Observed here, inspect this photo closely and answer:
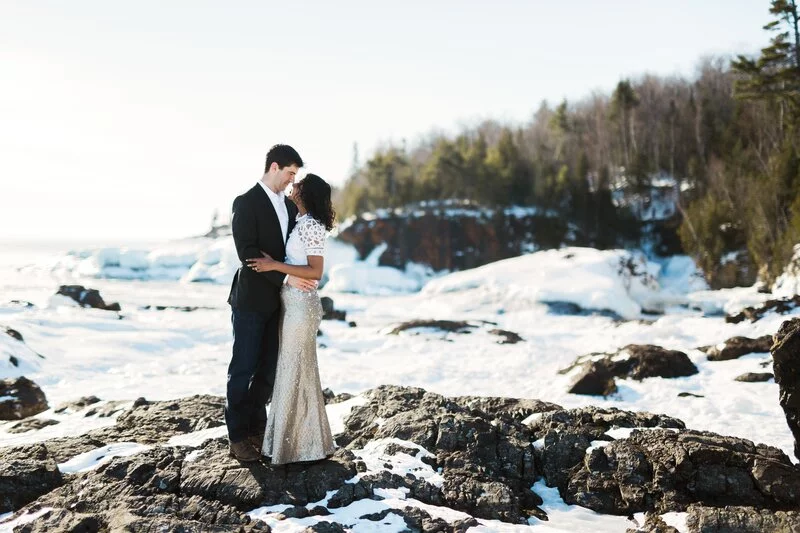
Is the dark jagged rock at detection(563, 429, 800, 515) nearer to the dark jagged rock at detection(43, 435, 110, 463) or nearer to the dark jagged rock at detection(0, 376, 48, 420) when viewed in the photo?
the dark jagged rock at detection(43, 435, 110, 463)

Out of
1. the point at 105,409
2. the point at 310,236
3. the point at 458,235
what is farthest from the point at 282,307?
the point at 458,235

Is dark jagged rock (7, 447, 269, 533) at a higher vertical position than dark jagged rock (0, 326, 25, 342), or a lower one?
lower

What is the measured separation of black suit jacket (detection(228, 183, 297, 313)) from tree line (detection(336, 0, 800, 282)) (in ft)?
96.8

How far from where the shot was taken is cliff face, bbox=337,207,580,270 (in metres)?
51.3

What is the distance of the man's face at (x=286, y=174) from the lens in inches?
174

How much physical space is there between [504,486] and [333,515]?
1.28 meters

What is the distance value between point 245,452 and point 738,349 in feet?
33.6

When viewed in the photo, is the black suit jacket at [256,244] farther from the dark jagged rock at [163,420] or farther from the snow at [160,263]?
the snow at [160,263]

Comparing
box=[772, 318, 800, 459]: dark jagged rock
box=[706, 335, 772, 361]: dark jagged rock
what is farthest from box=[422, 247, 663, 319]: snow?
box=[772, 318, 800, 459]: dark jagged rock

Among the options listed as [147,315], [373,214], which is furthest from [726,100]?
[147,315]

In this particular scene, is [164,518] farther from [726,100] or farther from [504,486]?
[726,100]

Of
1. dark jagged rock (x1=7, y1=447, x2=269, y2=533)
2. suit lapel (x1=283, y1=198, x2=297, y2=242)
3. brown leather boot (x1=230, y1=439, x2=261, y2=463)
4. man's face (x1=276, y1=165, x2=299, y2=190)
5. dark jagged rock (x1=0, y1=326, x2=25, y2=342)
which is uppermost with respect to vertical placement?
man's face (x1=276, y1=165, x2=299, y2=190)

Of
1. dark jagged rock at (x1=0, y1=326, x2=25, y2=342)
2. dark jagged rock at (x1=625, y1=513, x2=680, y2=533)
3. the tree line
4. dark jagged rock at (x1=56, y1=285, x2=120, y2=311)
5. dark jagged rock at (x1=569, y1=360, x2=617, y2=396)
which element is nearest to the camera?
dark jagged rock at (x1=625, y1=513, x2=680, y2=533)

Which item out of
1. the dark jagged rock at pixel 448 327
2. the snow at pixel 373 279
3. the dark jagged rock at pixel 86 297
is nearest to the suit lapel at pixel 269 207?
the dark jagged rock at pixel 448 327
